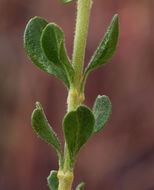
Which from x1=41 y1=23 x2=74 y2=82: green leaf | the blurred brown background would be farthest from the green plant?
the blurred brown background

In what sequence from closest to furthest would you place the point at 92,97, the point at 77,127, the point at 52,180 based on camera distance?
1. the point at 77,127
2. the point at 52,180
3. the point at 92,97

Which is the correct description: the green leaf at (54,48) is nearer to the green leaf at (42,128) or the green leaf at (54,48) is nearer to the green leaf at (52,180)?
Answer: the green leaf at (42,128)

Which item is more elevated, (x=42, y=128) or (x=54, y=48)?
(x=54, y=48)

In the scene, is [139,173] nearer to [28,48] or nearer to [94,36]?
[94,36]

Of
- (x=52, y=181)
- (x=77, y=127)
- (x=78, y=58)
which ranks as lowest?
(x=52, y=181)

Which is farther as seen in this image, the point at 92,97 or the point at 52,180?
the point at 92,97

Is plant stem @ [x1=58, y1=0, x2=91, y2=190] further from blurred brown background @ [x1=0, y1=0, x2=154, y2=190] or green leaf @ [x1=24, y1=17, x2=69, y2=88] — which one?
blurred brown background @ [x1=0, y1=0, x2=154, y2=190]

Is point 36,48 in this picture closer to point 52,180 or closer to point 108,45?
point 108,45

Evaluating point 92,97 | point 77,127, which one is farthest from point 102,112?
point 92,97
